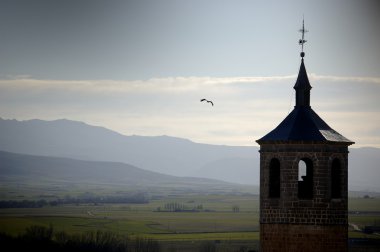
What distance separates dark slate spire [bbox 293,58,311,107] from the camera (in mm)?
29594

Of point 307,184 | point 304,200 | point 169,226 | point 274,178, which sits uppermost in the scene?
point 274,178

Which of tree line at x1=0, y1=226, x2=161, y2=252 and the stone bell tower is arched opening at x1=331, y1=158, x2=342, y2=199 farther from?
tree line at x1=0, y1=226, x2=161, y2=252

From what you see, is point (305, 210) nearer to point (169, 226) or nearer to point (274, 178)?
point (274, 178)

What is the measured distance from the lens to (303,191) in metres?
28.2

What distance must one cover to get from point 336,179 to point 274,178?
80.9 inches

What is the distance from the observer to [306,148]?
28.0 meters

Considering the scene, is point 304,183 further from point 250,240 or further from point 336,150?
point 250,240

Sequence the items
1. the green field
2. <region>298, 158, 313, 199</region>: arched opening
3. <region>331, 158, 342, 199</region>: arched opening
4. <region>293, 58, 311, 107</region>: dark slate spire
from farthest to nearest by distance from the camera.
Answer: the green field
<region>293, 58, 311, 107</region>: dark slate spire
<region>331, 158, 342, 199</region>: arched opening
<region>298, 158, 313, 199</region>: arched opening

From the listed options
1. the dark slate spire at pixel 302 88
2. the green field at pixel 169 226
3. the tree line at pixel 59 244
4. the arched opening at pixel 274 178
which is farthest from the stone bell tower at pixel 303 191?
the green field at pixel 169 226

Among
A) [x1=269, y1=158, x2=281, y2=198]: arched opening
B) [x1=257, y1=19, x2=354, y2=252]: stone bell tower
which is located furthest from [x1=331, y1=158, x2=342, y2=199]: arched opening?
[x1=269, y1=158, x2=281, y2=198]: arched opening

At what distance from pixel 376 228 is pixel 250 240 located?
1887 centimetres

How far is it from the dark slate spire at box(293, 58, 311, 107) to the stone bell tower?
1.20 metres

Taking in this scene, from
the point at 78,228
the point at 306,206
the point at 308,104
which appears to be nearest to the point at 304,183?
the point at 306,206

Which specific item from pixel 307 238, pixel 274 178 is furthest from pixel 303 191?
pixel 307 238
